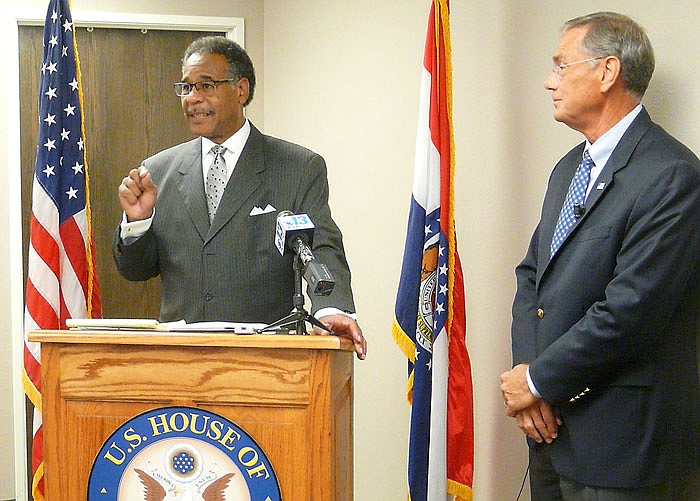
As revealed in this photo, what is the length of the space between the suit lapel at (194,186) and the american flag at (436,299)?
75 cm

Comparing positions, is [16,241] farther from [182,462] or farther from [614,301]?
[614,301]

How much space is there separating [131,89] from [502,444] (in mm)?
2365

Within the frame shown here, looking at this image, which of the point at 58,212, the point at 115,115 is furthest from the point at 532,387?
the point at 115,115

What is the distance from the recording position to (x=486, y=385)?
3262 millimetres

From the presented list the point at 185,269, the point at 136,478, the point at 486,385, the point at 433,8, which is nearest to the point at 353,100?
the point at 433,8

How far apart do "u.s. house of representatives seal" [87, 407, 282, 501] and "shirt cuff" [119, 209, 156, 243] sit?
62 cm

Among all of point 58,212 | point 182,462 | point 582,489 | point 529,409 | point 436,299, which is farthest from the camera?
point 58,212

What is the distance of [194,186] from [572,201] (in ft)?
3.45

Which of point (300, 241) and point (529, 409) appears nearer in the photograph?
point (300, 241)

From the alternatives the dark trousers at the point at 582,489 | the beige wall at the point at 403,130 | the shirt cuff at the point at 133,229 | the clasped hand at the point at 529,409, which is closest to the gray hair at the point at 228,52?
the shirt cuff at the point at 133,229

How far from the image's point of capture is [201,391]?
1.83 metres

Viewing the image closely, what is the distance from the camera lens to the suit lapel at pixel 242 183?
2496 millimetres

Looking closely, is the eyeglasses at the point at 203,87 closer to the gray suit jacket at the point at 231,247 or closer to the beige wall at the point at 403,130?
the gray suit jacket at the point at 231,247

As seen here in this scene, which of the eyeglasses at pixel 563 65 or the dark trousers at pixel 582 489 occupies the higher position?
the eyeglasses at pixel 563 65
